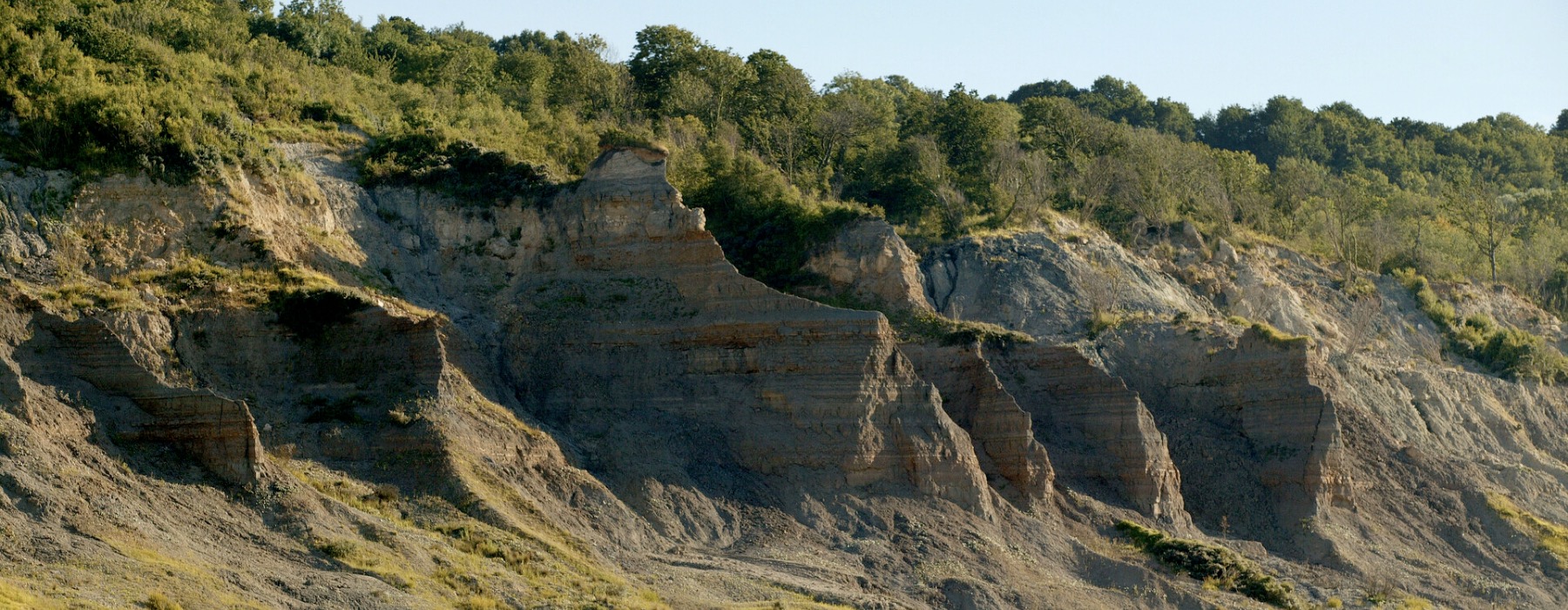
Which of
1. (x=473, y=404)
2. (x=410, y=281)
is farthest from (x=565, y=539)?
(x=410, y=281)

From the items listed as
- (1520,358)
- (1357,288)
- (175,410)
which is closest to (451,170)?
(175,410)

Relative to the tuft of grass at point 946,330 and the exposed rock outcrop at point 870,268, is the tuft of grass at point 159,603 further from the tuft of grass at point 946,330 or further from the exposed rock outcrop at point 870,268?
the exposed rock outcrop at point 870,268

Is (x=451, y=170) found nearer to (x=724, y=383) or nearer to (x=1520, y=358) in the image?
(x=724, y=383)

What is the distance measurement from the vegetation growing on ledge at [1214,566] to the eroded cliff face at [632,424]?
0.54 meters

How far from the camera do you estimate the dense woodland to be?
159ft

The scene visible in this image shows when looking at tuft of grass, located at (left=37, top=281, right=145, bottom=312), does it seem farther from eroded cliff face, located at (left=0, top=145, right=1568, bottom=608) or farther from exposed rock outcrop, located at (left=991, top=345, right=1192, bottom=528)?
exposed rock outcrop, located at (left=991, top=345, right=1192, bottom=528)

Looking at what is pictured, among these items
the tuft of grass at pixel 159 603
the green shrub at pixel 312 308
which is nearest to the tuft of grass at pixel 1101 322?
the green shrub at pixel 312 308

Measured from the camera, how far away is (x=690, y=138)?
232 ft

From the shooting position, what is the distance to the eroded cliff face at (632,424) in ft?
127

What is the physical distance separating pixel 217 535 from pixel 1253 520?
30.0 metres

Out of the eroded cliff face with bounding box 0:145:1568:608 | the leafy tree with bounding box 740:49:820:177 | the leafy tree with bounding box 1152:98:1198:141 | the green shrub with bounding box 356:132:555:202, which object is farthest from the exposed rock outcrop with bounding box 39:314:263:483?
the leafy tree with bounding box 1152:98:1198:141

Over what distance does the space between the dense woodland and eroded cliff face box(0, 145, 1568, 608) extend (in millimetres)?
1488

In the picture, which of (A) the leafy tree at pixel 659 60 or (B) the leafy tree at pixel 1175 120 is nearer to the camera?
(A) the leafy tree at pixel 659 60

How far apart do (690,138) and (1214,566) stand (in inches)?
1057
